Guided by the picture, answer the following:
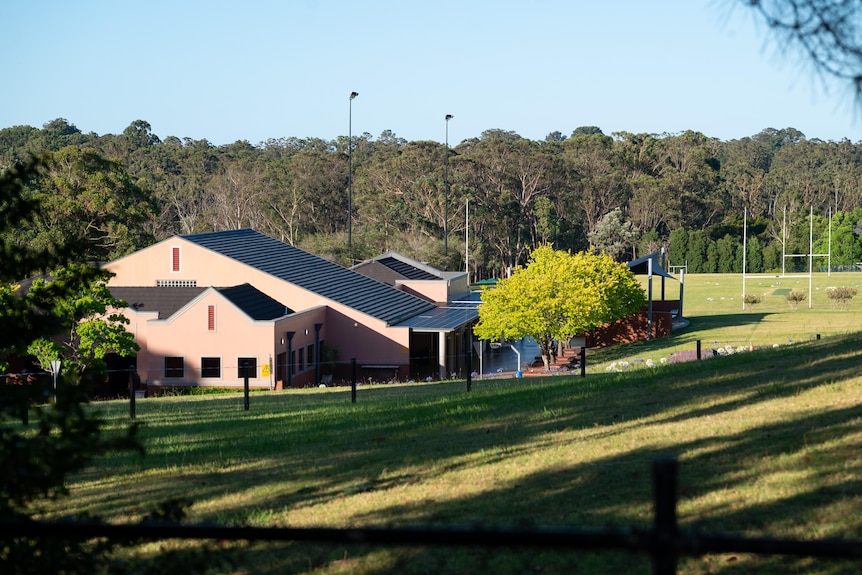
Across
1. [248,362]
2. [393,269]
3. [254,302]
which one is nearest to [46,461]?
[248,362]

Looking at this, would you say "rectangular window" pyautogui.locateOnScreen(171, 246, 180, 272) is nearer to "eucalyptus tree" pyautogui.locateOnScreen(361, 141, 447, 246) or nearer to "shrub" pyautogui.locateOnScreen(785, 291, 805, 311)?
"shrub" pyautogui.locateOnScreen(785, 291, 805, 311)

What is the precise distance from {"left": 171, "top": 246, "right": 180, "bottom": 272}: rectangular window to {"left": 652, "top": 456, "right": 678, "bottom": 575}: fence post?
4486cm

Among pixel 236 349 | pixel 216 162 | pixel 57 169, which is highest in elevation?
pixel 216 162

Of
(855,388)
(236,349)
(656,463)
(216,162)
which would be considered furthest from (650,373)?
(216,162)

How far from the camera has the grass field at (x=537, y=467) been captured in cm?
679

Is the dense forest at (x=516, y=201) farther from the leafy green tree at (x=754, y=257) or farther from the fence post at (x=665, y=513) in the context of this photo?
the fence post at (x=665, y=513)

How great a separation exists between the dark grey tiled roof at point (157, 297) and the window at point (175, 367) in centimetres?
385

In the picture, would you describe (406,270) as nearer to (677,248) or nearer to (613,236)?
(613,236)

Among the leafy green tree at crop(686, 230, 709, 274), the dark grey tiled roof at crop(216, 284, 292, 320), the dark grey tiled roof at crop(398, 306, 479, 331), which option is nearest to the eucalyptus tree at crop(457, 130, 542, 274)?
the leafy green tree at crop(686, 230, 709, 274)

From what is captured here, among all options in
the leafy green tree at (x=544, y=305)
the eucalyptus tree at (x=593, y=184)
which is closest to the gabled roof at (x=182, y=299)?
the leafy green tree at (x=544, y=305)

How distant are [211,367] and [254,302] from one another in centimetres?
407

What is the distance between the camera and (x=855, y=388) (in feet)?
35.8

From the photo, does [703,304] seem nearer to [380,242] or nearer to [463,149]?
[380,242]

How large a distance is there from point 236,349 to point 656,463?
35832 millimetres
